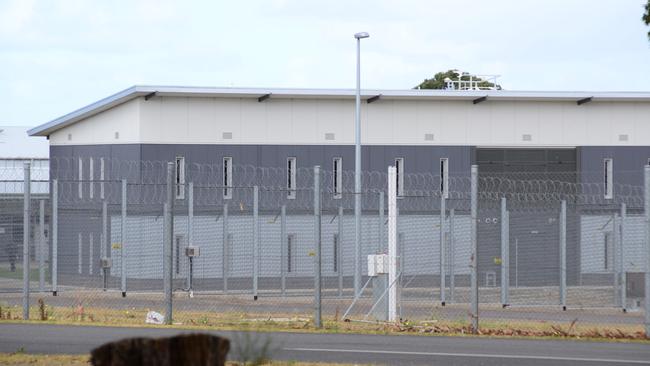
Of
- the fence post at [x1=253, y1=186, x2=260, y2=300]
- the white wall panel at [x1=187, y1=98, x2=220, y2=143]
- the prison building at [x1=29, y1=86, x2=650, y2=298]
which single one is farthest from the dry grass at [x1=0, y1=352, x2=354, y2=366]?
the white wall panel at [x1=187, y1=98, x2=220, y2=143]

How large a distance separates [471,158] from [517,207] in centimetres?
317

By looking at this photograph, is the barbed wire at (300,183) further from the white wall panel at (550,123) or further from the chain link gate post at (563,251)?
the chain link gate post at (563,251)

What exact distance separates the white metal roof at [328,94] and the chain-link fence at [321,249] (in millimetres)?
1960

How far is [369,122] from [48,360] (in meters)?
25.5

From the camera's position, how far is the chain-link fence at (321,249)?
24.2 metres

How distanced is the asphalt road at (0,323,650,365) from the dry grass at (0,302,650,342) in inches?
30.6

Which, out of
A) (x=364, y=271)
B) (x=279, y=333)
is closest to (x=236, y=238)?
(x=364, y=271)

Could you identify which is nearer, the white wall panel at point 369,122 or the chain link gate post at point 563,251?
the chain link gate post at point 563,251

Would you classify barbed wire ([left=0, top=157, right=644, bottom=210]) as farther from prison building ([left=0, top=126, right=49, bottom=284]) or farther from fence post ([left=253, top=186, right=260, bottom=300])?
fence post ([left=253, top=186, right=260, bottom=300])

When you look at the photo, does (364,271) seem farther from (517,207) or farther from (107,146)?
(107,146)

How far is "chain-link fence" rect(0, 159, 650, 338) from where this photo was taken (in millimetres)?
24234

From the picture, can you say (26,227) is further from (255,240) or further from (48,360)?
(255,240)

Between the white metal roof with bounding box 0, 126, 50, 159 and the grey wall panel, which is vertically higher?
the white metal roof with bounding box 0, 126, 50, 159

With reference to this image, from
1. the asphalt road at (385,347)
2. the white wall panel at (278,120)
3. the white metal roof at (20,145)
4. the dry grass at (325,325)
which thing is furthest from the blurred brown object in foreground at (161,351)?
the white metal roof at (20,145)
